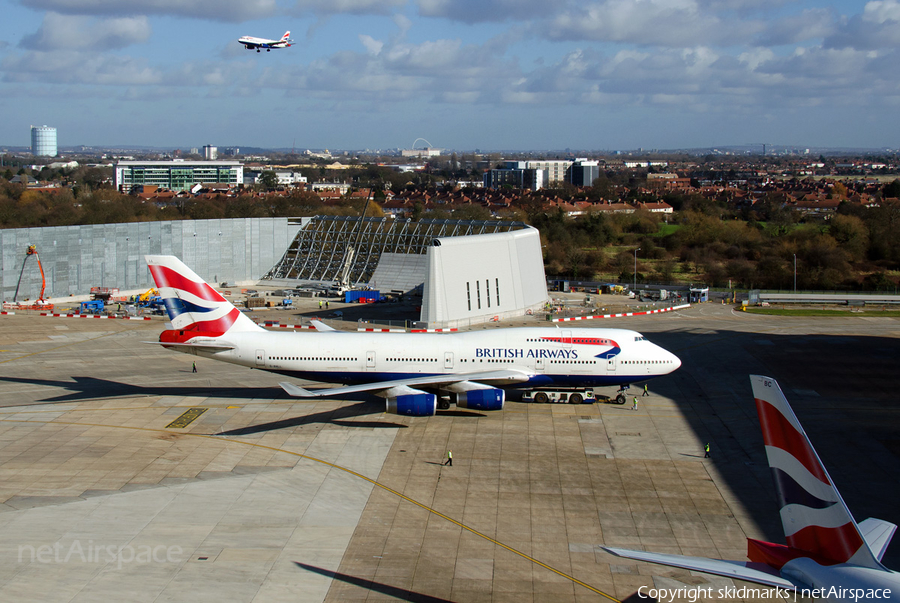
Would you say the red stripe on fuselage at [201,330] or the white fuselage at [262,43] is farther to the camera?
the white fuselage at [262,43]

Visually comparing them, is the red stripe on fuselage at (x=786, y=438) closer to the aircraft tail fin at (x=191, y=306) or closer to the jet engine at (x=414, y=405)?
the jet engine at (x=414, y=405)

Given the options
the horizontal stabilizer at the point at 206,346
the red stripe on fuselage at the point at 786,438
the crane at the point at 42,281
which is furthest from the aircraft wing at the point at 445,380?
the crane at the point at 42,281

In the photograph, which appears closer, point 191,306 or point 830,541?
point 830,541

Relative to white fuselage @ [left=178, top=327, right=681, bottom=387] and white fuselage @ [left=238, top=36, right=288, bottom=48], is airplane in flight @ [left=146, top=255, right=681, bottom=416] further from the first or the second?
white fuselage @ [left=238, top=36, right=288, bottom=48]

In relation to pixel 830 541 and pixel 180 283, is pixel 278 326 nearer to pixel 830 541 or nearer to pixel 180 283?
pixel 180 283

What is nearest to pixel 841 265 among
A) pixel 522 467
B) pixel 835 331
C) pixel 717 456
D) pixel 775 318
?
pixel 775 318

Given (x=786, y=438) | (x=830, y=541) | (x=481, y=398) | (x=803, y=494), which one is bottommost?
(x=481, y=398)

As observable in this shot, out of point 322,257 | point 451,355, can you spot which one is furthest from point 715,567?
point 322,257
